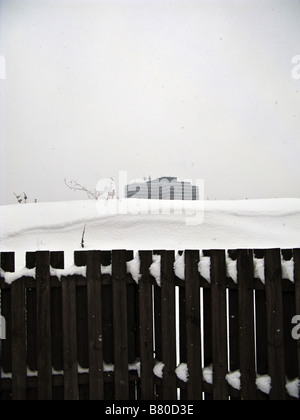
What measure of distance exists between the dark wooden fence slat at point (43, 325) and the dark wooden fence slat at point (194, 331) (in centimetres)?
95

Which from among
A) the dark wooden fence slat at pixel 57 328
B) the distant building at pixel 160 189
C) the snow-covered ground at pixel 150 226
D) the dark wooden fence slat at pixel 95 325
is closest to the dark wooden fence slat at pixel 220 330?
the dark wooden fence slat at pixel 95 325

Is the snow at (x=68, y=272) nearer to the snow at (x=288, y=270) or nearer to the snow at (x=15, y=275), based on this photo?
the snow at (x=15, y=275)

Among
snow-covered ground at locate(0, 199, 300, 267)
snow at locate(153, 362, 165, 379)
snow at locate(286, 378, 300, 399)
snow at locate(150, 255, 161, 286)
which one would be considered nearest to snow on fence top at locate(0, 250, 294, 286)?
snow at locate(150, 255, 161, 286)

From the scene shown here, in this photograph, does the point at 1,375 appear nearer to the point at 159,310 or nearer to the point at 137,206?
the point at 159,310

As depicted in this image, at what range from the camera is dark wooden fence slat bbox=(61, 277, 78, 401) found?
2.04 m

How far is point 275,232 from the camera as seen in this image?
803cm

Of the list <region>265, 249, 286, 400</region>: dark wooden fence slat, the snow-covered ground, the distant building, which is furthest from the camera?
the distant building

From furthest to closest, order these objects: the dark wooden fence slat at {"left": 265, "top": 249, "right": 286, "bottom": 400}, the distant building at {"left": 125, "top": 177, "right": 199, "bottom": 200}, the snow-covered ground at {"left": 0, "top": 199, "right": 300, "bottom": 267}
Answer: the distant building at {"left": 125, "top": 177, "right": 199, "bottom": 200} < the snow-covered ground at {"left": 0, "top": 199, "right": 300, "bottom": 267} < the dark wooden fence slat at {"left": 265, "top": 249, "right": 286, "bottom": 400}

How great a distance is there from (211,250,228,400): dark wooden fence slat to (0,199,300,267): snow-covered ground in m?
4.79

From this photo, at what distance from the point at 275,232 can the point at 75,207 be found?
19.6 ft

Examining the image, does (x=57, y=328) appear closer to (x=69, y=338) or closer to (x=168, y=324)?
(x=69, y=338)

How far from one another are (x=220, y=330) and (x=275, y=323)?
375 millimetres

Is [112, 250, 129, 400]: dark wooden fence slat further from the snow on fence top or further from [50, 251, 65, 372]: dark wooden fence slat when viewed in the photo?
[50, 251, 65, 372]: dark wooden fence slat

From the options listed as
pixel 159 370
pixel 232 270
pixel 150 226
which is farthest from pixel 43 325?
pixel 150 226
